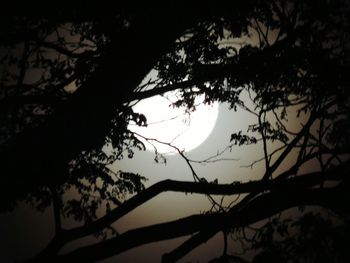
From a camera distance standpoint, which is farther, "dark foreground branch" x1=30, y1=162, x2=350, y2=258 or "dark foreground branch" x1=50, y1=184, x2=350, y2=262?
"dark foreground branch" x1=30, y1=162, x2=350, y2=258

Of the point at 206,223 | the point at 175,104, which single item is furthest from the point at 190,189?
the point at 175,104

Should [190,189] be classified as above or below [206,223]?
above

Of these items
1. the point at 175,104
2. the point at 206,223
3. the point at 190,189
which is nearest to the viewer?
the point at 206,223

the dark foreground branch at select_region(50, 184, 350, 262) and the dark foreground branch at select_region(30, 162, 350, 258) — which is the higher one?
the dark foreground branch at select_region(30, 162, 350, 258)

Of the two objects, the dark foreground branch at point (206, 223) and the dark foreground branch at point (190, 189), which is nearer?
the dark foreground branch at point (206, 223)

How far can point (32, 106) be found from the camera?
20.3ft

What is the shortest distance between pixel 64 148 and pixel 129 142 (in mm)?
2584

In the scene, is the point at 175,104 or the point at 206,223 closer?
the point at 206,223

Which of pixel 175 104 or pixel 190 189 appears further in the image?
pixel 175 104

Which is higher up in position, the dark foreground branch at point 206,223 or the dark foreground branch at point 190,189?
the dark foreground branch at point 190,189

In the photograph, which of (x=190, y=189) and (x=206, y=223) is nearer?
(x=206, y=223)

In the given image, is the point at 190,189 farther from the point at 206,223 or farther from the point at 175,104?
the point at 175,104

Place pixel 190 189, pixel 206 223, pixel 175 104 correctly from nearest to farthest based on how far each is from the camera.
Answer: pixel 206 223 < pixel 190 189 < pixel 175 104

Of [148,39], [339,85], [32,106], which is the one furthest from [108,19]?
[339,85]
